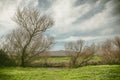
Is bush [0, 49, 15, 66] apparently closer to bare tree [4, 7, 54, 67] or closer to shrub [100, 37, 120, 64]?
bare tree [4, 7, 54, 67]

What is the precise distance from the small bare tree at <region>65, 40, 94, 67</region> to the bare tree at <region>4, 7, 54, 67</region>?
1003 millimetres

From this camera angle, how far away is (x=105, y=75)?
23.8 ft

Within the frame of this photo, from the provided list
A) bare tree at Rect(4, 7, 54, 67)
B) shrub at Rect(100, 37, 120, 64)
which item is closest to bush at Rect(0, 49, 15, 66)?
bare tree at Rect(4, 7, 54, 67)

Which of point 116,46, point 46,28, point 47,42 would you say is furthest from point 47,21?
point 116,46

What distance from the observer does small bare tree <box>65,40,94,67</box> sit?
41.0 feet

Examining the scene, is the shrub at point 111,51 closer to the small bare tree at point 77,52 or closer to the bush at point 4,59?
the small bare tree at point 77,52

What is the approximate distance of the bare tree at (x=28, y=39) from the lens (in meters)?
12.2

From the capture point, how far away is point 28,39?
12578mm

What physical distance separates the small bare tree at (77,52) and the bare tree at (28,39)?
1.00 meters

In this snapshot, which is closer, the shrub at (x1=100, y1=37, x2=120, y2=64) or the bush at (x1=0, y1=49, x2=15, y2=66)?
the bush at (x1=0, y1=49, x2=15, y2=66)

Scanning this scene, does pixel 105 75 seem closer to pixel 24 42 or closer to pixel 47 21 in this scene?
pixel 47 21

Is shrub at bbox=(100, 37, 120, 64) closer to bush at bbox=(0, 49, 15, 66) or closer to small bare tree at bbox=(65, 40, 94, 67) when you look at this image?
small bare tree at bbox=(65, 40, 94, 67)

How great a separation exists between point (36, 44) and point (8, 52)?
1.43 m

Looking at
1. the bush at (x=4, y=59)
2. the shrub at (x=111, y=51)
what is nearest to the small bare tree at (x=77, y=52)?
the shrub at (x=111, y=51)
